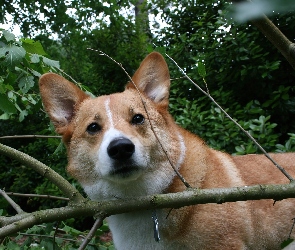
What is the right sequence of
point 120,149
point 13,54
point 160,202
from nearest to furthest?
point 160,202
point 120,149
point 13,54

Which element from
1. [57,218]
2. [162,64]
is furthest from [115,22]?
[57,218]

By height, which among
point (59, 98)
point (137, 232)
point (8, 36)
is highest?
point (8, 36)

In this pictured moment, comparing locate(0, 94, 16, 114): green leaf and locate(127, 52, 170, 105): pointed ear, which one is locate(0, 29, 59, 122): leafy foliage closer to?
locate(0, 94, 16, 114): green leaf

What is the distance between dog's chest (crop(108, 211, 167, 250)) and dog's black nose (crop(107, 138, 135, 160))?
438 millimetres

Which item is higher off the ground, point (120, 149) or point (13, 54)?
point (13, 54)

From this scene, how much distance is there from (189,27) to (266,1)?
6.29 m

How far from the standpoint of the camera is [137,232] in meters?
2.30

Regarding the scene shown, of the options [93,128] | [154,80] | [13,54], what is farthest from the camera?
[154,80]

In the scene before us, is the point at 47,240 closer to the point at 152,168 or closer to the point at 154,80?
the point at 152,168

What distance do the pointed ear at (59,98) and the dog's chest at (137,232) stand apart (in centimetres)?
74

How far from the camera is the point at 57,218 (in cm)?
150

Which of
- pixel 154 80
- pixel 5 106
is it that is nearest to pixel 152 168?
pixel 154 80

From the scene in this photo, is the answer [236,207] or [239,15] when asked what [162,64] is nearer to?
[236,207]

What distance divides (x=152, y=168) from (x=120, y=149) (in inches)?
14.0
